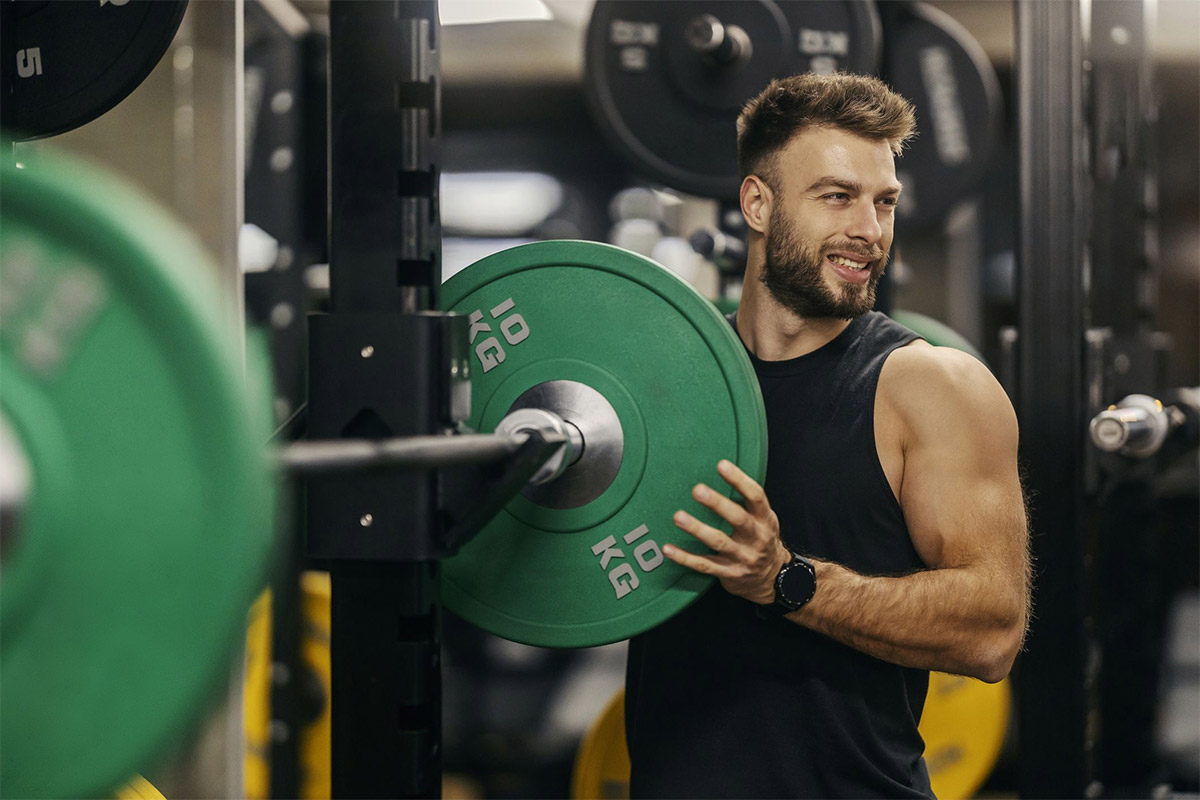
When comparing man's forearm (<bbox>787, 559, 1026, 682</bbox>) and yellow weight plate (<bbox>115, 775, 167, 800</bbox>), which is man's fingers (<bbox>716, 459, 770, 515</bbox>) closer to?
man's forearm (<bbox>787, 559, 1026, 682</bbox>)

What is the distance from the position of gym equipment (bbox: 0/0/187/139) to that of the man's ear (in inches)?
24.1

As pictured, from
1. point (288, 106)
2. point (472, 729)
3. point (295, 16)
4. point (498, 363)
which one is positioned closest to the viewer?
point (498, 363)

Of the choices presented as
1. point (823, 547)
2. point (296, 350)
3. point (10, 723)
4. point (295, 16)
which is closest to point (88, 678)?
point (10, 723)

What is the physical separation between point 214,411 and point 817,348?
86cm

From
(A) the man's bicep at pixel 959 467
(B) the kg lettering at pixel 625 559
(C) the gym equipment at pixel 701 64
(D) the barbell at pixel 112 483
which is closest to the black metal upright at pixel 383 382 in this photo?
(B) the kg lettering at pixel 625 559

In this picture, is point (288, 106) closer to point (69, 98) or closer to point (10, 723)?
point (69, 98)

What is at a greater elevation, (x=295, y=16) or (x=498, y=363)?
(x=295, y=16)

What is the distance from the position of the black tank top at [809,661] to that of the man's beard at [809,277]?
5cm

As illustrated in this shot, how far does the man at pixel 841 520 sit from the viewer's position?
117 centimetres

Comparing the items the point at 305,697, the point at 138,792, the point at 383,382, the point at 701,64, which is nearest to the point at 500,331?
the point at 383,382

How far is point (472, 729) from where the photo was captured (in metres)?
3.84

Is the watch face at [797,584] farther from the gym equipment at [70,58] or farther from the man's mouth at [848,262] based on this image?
the gym equipment at [70,58]

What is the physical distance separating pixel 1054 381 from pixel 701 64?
708 millimetres

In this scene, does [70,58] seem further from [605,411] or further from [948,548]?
[948,548]
